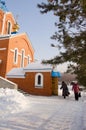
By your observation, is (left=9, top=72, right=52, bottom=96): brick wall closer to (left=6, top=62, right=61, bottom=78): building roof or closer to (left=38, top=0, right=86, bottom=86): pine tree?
(left=6, top=62, right=61, bottom=78): building roof

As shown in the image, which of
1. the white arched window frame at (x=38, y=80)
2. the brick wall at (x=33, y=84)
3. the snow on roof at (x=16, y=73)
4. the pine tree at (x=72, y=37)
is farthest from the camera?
the snow on roof at (x=16, y=73)

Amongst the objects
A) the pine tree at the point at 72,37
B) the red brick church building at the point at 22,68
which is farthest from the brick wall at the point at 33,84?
the pine tree at the point at 72,37

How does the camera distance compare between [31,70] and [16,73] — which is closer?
[31,70]

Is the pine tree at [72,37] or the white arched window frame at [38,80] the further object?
the white arched window frame at [38,80]

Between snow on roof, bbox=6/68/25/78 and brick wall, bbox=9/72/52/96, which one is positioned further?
snow on roof, bbox=6/68/25/78

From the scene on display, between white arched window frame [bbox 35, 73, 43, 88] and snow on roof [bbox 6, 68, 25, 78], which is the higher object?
snow on roof [bbox 6, 68, 25, 78]

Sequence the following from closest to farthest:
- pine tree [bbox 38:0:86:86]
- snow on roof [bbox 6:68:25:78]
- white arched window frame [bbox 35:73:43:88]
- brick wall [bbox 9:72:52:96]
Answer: pine tree [bbox 38:0:86:86] < brick wall [bbox 9:72:52:96] < white arched window frame [bbox 35:73:43:88] < snow on roof [bbox 6:68:25:78]

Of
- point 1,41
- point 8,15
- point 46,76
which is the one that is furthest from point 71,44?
point 8,15

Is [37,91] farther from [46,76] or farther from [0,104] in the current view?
[0,104]

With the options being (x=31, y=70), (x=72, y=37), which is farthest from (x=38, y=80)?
(x=72, y=37)

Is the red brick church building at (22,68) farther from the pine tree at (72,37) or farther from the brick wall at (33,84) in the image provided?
the pine tree at (72,37)

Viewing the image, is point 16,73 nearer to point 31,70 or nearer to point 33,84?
point 31,70

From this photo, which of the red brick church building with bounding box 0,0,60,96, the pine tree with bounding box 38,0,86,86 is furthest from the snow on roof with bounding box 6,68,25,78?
the pine tree with bounding box 38,0,86,86

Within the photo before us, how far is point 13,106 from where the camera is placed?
10883mm
